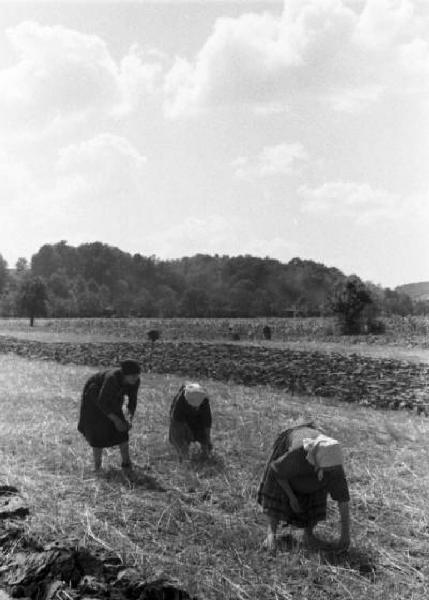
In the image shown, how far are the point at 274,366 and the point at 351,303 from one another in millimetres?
12608

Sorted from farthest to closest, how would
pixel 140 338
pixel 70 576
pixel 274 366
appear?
1. pixel 140 338
2. pixel 274 366
3. pixel 70 576

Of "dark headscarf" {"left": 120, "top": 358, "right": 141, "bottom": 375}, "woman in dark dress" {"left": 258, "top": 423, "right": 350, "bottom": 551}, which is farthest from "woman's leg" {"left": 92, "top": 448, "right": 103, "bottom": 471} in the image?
"woman in dark dress" {"left": 258, "top": 423, "right": 350, "bottom": 551}

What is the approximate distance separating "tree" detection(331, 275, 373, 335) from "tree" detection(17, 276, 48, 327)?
42.1 ft

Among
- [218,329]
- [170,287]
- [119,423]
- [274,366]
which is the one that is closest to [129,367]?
[119,423]

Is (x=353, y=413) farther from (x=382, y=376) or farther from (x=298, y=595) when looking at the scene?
(x=298, y=595)

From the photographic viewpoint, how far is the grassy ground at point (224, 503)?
12.6 ft

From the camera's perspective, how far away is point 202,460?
6.32m

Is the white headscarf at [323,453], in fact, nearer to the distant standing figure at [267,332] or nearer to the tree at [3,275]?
the distant standing figure at [267,332]

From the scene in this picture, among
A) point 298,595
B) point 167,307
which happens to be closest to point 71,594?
point 298,595

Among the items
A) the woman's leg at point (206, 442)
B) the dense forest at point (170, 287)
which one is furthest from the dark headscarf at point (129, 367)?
the dense forest at point (170, 287)

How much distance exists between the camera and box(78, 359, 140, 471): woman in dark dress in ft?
18.8

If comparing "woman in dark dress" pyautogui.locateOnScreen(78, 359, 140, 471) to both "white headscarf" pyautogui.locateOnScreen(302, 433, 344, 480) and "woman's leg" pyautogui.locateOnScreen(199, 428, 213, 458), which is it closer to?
"woman's leg" pyautogui.locateOnScreen(199, 428, 213, 458)

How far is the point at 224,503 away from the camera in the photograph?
201 inches

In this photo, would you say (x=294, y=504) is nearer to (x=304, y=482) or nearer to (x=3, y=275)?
(x=304, y=482)
